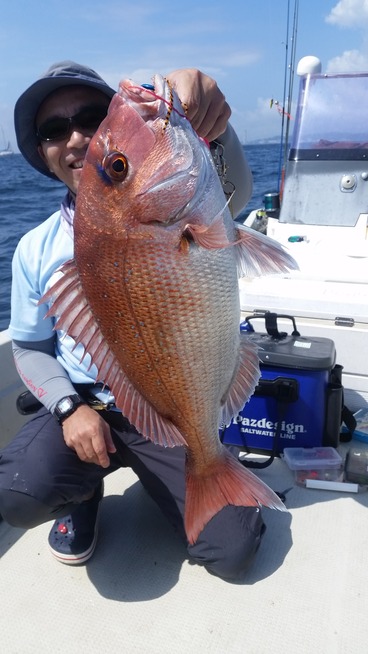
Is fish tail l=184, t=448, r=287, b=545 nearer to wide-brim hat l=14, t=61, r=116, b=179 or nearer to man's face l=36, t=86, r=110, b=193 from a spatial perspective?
man's face l=36, t=86, r=110, b=193

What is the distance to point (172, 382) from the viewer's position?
145 centimetres

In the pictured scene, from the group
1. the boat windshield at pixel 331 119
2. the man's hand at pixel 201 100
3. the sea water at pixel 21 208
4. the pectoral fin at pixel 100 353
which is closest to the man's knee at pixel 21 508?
the pectoral fin at pixel 100 353

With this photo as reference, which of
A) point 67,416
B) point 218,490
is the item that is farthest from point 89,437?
point 218,490

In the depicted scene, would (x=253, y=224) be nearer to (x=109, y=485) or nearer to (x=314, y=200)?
(x=314, y=200)

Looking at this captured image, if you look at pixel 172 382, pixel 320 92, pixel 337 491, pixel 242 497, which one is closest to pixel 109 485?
pixel 337 491

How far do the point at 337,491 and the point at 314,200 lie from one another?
2890 millimetres

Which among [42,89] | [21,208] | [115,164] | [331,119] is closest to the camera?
[115,164]

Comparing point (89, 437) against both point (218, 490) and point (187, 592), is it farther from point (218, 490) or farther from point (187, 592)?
point (187, 592)

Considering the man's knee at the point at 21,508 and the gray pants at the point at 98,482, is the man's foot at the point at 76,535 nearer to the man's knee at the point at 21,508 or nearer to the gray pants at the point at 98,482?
the gray pants at the point at 98,482

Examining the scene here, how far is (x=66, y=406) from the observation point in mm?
2082

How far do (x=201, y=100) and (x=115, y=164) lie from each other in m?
0.35

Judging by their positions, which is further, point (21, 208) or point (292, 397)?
point (21, 208)

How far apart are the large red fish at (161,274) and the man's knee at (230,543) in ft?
Answer: 1.89

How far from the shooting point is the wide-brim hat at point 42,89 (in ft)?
6.05
